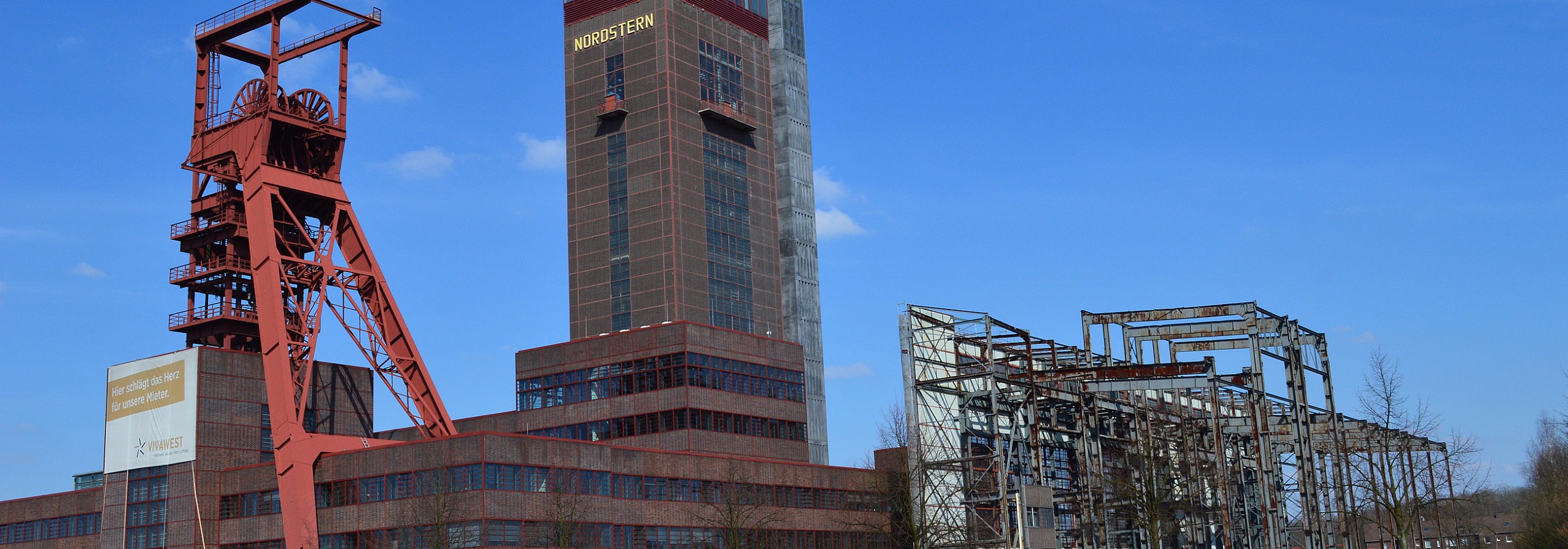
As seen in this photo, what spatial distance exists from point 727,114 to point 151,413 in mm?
42282

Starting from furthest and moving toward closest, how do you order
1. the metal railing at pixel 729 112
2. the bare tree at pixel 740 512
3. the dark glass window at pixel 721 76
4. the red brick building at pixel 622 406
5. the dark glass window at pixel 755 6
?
the dark glass window at pixel 755 6, the dark glass window at pixel 721 76, the metal railing at pixel 729 112, the bare tree at pixel 740 512, the red brick building at pixel 622 406

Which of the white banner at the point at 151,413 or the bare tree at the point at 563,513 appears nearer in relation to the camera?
the bare tree at the point at 563,513

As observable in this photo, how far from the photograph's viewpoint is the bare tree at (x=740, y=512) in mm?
62156

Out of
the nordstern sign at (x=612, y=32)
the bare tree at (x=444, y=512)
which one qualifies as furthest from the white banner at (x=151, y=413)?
the nordstern sign at (x=612, y=32)

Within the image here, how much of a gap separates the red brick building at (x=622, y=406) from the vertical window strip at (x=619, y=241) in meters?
0.16

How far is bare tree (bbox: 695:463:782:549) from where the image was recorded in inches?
2447

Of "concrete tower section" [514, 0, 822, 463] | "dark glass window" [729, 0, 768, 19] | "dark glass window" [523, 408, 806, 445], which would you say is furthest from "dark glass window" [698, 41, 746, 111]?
"dark glass window" [523, 408, 806, 445]

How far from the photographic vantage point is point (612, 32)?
95125mm

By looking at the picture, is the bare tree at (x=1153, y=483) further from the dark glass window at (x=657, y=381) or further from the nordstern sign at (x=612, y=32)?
the nordstern sign at (x=612, y=32)

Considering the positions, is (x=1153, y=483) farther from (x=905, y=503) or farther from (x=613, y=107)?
(x=613, y=107)

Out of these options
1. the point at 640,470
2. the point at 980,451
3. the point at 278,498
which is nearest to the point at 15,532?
the point at 278,498

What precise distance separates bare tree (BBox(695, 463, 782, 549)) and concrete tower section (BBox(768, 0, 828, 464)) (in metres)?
36.7

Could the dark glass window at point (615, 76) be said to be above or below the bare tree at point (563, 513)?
above

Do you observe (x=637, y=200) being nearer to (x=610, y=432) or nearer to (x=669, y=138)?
(x=669, y=138)
